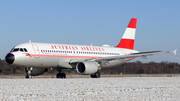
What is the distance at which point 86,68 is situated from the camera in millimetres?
29531

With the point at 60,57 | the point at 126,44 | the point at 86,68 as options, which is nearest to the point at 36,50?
the point at 60,57

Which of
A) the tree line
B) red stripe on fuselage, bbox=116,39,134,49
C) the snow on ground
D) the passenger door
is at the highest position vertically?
red stripe on fuselage, bbox=116,39,134,49

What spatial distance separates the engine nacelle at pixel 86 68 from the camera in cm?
2968

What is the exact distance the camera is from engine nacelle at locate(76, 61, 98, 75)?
1168 inches

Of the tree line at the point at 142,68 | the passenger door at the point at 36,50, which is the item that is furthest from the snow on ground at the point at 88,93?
the tree line at the point at 142,68

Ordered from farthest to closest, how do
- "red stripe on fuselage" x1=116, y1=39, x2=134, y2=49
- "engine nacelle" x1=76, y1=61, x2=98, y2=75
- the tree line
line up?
the tree line, "red stripe on fuselage" x1=116, y1=39, x2=134, y2=49, "engine nacelle" x1=76, y1=61, x2=98, y2=75

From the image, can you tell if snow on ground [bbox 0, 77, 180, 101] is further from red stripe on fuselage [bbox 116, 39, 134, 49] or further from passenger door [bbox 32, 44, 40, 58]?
red stripe on fuselage [bbox 116, 39, 134, 49]

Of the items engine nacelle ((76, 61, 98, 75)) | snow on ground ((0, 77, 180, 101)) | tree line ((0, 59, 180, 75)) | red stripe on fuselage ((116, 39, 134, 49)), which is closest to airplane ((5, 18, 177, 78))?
engine nacelle ((76, 61, 98, 75))

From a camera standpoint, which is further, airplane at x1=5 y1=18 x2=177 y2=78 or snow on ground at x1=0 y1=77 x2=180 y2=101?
airplane at x1=5 y1=18 x2=177 y2=78

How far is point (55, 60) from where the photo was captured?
98.7 ft

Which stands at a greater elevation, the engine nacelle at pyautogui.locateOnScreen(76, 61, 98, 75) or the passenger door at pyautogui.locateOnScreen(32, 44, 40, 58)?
the passenger door at pyautogui.locateOnScreen(32, 44, 40, 58)

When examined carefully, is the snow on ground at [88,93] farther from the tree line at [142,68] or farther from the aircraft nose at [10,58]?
the tree line at [142,68]

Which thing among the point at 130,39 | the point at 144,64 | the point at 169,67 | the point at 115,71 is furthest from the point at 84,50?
the point at 169,67

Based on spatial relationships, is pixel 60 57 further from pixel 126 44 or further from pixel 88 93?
pixel 88 93
